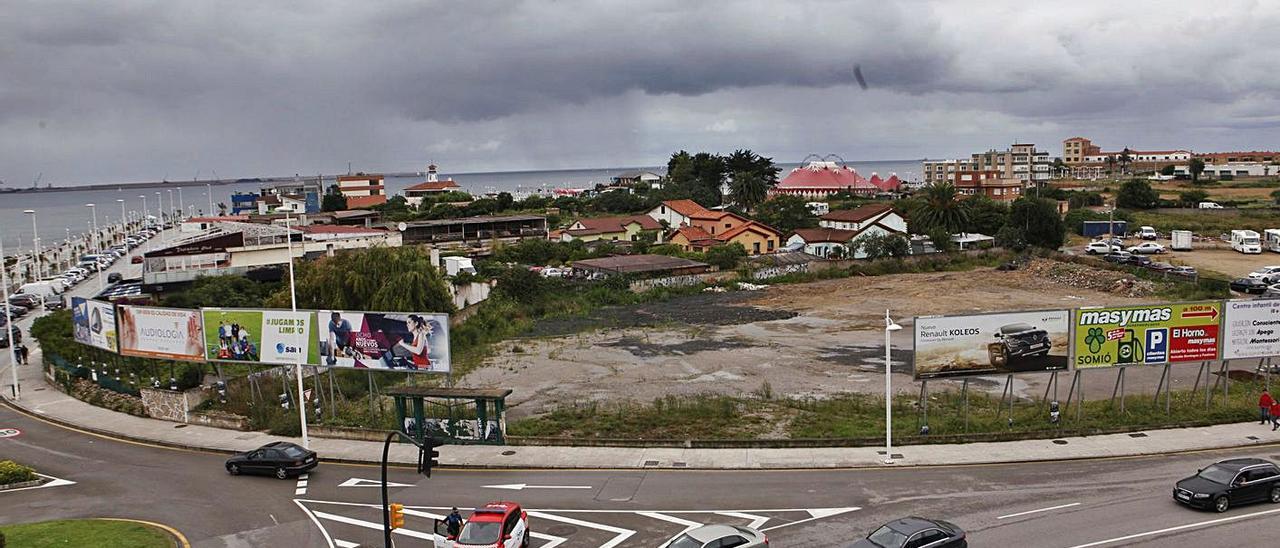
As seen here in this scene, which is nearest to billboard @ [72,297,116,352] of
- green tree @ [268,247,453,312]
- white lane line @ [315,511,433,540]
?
green tree @ [268,247,453,312]

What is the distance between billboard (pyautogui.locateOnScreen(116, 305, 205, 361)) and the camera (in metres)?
35.4

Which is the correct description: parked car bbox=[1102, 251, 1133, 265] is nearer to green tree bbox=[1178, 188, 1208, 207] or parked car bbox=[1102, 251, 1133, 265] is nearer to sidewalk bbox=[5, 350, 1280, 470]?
sidewalk bbox=[5, 350, 1280, 470]

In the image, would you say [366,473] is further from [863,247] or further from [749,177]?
[749,177]

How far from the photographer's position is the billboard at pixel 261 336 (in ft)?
109

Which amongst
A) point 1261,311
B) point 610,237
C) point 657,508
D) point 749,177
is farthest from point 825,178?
point 657,508

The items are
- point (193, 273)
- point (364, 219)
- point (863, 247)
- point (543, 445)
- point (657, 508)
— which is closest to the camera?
point (657, 508)

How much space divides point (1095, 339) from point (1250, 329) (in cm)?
620

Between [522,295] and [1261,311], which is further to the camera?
[522,295]

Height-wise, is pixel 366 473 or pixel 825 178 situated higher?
pixel 825 178

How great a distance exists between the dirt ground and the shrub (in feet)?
56.2

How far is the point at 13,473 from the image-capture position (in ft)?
93.9

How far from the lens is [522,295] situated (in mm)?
68688

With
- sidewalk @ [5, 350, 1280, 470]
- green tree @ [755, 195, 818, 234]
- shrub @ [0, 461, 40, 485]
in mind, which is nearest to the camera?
sidewalk @ [5, 350, 1280, 470]

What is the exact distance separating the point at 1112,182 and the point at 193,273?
602 ft
